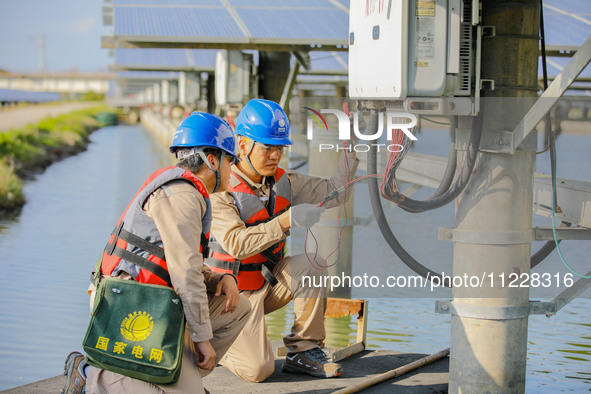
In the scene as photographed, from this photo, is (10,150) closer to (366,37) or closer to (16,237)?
(16,237)

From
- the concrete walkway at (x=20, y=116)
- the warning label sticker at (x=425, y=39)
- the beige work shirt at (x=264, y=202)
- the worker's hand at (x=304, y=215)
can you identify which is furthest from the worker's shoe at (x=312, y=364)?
the concrete walkway at (x=20, y=116)

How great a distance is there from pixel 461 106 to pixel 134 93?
95.9 meters

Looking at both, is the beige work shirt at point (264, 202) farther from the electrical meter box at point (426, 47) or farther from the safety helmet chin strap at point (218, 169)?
the electrical meter box at point (426, 47)

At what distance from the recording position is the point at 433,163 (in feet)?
18.3

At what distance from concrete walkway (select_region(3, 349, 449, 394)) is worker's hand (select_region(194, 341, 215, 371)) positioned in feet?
2.52

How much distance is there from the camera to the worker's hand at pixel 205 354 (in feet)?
12.5

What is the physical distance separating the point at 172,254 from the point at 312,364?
1.56 meters

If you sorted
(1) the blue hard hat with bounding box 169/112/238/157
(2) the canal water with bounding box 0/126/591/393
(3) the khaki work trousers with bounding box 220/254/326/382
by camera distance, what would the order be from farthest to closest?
1. (2) the canal water with bounding box 0/126/591/393
2. (3) the khaki work trousers with bounding box 220/254/326/382
3. (1) the blue hard hat with bounding box 169/112/238/157

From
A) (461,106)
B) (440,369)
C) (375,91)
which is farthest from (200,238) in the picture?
(440,369)

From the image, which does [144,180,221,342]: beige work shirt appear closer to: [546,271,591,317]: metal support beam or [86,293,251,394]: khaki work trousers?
[86,293,251,394]: khaki work trousers

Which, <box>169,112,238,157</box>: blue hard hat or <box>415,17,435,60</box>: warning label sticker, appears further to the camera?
<box>169,112,238,157</box>: blue hard hat

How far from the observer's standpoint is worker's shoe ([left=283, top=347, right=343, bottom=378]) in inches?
192

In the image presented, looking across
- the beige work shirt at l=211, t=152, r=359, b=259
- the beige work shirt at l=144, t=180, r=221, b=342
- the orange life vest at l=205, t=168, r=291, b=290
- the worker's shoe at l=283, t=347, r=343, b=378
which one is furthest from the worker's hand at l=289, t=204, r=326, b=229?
the worker's shoe at l=283, t=347, r=343, b=378

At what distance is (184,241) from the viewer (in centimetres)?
363
